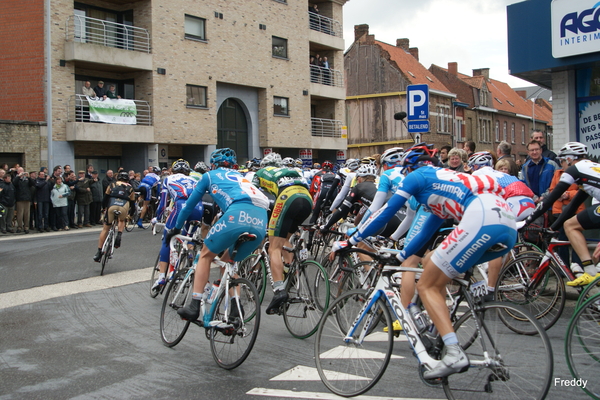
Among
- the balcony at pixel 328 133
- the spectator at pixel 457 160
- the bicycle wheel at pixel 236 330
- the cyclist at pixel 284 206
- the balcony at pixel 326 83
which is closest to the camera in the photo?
the bicycle wheel at pixel 236 330

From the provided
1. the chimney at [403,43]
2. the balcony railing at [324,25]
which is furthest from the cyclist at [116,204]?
the chimney at [403,43]

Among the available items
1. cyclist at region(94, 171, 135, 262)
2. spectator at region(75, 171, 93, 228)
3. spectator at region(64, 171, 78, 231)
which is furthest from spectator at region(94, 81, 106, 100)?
cyclist at region(94, 171, 135, 262)

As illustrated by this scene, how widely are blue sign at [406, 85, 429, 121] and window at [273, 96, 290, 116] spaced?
22750 millimetres

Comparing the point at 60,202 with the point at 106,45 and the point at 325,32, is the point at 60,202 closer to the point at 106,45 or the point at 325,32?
the point at 106,45

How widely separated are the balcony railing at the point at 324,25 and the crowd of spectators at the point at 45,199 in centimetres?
2223

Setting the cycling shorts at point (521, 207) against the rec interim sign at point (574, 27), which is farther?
the rec interim sign at point (574, 27)

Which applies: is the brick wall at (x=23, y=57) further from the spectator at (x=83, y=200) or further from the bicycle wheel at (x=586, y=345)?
the bicycle wheel at (x=586, y=345)

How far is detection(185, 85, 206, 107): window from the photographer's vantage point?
29.7 metres

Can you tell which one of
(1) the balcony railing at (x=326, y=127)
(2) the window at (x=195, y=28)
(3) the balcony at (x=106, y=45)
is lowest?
(1) the balcony railing at (x=326, y=127)

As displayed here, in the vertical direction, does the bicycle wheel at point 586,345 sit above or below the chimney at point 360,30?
below

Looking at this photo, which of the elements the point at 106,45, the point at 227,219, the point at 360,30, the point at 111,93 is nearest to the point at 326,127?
the point at 360,30

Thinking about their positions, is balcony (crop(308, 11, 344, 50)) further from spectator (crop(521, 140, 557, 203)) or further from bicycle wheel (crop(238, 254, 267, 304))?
bicycle wheel (crop(238, 254, 267, 304))

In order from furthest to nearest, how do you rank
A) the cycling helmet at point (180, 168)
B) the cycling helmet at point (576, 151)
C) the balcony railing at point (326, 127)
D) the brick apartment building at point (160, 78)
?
the balcony railing at point (326, 127) → the brick apartment building at point (160, 78) → the cycling helmet at point (180, 168) → the cycling helmet at point (576, 151)

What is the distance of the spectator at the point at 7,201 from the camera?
17.7 meters
